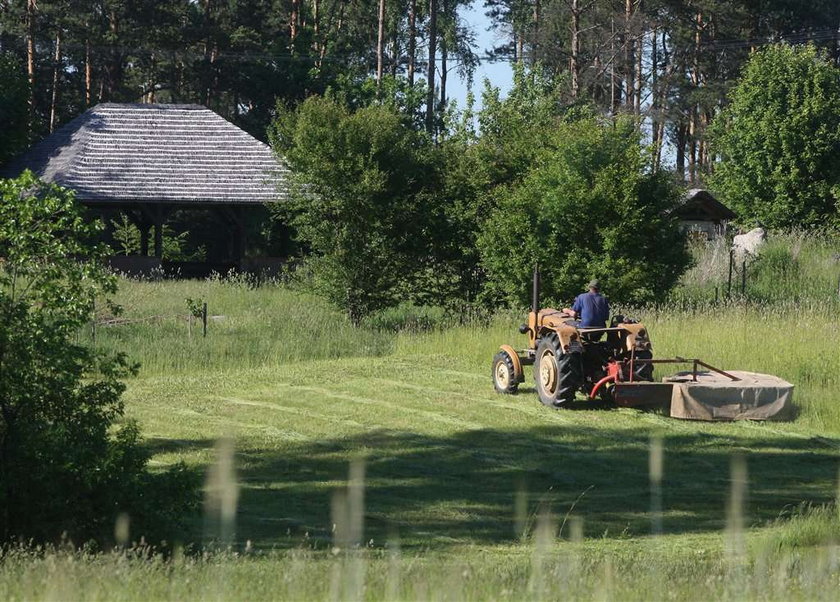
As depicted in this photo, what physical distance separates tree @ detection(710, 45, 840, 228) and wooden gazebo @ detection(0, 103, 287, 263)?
15.0m

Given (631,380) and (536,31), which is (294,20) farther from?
(631,380)

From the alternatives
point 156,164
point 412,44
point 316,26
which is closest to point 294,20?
point 316,26

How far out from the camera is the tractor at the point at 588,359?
51.8 ft

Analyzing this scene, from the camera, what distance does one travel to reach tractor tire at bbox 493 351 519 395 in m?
17.6

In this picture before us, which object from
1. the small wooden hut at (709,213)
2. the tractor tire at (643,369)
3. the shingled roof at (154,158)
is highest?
the shingled roof at (154,158)

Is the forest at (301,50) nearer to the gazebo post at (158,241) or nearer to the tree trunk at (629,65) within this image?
the tree trunk at (629,65)

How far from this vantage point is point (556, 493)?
39.1ft

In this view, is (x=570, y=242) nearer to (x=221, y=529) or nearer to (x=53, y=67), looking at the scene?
(x=221, y=529)

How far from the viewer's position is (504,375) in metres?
17.8

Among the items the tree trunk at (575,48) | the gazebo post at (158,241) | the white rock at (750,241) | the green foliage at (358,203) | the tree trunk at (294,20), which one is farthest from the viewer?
the tree trunk at (294,20)

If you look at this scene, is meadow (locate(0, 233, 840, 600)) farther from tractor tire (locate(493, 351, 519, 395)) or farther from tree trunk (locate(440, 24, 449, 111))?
tree trunk (locate(440, 24, 449, 111))

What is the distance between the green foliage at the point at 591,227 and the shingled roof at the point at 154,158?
42.7 feet

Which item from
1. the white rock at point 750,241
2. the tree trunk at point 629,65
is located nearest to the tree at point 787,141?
the white rock at point 750,241

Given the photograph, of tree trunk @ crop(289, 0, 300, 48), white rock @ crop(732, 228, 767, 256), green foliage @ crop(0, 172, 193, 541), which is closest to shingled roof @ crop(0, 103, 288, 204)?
white rock @ crop(732, 228, 767, 256)
